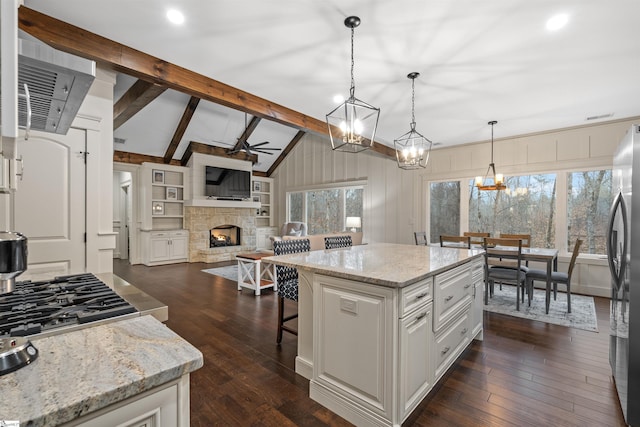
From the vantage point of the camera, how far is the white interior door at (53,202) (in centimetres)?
249

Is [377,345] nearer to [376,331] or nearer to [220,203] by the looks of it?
[376,331]

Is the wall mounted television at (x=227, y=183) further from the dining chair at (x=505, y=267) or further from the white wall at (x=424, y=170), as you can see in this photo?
the dining chair at (x=505, y=267)

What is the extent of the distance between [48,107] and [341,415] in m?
2.15

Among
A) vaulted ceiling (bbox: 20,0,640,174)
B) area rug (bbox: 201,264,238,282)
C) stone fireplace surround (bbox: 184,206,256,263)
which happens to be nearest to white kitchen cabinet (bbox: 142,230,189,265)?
stone fireplace surround (bbox: 184,206,256,263)

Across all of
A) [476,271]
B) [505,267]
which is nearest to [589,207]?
[505,267]

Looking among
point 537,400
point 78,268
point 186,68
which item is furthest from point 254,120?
point 537,400

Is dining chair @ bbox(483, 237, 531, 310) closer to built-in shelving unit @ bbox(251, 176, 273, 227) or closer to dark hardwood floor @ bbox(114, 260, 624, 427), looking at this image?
dark hardwood floor @ bbox(114, 260, 624, 427)

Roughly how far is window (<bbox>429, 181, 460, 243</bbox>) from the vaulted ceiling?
75.3 inches

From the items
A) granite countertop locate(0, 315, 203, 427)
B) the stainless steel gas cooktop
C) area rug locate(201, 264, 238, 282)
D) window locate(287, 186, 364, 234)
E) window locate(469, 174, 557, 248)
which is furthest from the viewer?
window locate(287, 186, 364, 234)

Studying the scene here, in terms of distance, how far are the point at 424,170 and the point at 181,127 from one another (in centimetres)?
582

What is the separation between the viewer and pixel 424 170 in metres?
6.60

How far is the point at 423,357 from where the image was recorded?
186 cm

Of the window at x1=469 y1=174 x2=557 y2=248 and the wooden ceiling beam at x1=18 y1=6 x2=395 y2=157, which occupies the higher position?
the wooden ceiling beam at x1=18 y1=6 x2=395 y2=157

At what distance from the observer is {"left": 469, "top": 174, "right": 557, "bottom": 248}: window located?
16.9 ft
